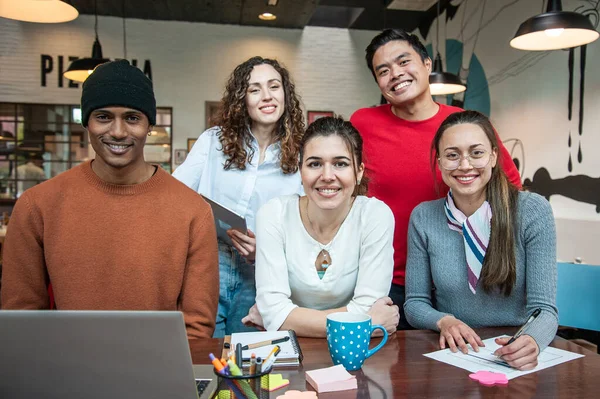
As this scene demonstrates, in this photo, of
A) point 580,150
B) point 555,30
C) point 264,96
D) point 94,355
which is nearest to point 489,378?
point 94,355

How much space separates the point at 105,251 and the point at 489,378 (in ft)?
3.44

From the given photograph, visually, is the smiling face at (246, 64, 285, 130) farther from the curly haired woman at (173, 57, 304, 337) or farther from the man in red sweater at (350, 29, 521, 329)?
the man in red sweater at (350, 29, 521, 329)

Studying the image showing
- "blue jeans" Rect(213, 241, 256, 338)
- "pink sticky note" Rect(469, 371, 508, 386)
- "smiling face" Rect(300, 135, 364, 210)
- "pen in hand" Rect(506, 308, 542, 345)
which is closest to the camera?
"pink sticky note" Rect(469, 371, 508, 386)

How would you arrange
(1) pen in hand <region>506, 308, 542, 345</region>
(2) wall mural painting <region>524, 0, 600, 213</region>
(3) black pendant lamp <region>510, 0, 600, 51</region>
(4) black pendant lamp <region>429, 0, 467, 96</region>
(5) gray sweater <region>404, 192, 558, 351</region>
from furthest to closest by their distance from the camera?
(4) black pendant lamp <region>429, 0, 467, 96</region> < (2) wall mural painting <region>524, 0, 600, 213</region> < (3) black pendant lamp <region>510, 0, 600, 51</region> < (5) gray sweater <region>404, 192, 558, 351</region> < (1) pen in hand <region>506, 308, 542, 345</region>

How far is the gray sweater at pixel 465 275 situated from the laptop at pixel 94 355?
0.97 metres

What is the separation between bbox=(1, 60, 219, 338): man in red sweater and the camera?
141 cm

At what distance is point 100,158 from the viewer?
1488 mm

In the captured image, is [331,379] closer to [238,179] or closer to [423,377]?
[423,377]

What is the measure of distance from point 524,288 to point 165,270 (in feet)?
3.69

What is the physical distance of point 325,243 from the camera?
170 cm

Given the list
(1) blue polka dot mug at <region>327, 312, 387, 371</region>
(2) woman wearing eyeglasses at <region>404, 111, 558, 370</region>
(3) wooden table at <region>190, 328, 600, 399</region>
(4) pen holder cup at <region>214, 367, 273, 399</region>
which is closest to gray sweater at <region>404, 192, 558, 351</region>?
(2) woman wearing eyeglasses at <region>404, 111, 558, 370</region>

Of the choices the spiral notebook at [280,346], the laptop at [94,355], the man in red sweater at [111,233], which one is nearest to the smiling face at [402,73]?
the man in red sweater at [111,233]

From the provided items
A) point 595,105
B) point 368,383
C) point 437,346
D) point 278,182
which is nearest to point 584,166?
Answer: point 595,105

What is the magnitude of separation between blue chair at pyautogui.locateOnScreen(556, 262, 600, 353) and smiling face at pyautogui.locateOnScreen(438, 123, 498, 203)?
78 centimetres
